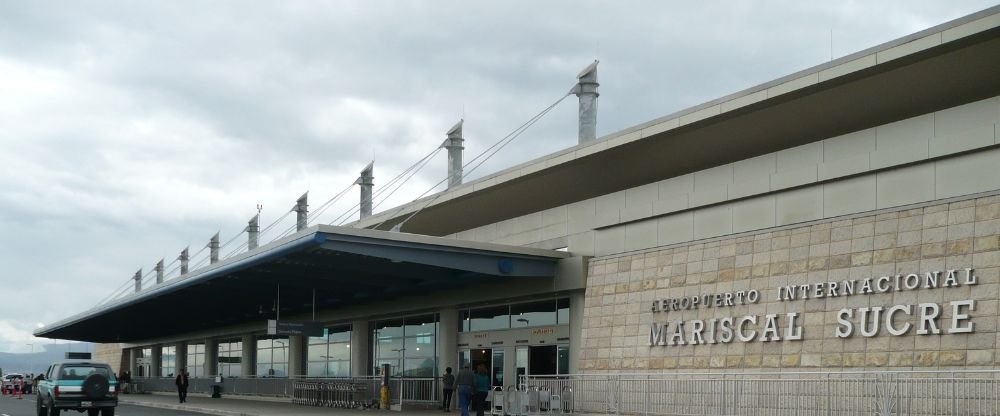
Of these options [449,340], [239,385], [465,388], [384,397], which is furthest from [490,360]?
[239,385]

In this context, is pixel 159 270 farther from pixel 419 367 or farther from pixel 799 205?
pixel 799 205

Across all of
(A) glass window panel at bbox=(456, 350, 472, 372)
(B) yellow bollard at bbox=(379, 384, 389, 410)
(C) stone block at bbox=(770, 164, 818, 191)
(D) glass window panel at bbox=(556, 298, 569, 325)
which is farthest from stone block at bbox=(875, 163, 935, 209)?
(B) yellow bollard at bbox=(379, 384, 389, 410)

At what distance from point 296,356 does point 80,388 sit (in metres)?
22.2

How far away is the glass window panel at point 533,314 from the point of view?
32.6 m

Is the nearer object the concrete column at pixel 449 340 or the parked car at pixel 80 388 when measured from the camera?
the parked car at pixel 80 388

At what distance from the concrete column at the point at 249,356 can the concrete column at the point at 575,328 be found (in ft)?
103

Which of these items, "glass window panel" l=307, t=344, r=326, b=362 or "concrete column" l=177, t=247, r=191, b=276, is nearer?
"glass window panel" l=307, t=344, r=326, b=362

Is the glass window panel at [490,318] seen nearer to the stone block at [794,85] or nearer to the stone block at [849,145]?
the stone block at [849,145]

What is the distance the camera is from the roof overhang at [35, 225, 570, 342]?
28.3 meters

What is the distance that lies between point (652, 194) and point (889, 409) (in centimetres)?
1077

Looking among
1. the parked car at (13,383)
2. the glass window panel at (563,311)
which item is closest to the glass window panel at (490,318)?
the glass window panel at (563,311)

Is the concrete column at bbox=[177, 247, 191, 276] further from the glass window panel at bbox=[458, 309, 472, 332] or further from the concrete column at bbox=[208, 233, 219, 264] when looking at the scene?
the glass window panel at bbox=[458, 309, 472, 332]

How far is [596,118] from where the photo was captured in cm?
3500

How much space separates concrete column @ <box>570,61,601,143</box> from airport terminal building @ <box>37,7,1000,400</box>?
0.09 m
